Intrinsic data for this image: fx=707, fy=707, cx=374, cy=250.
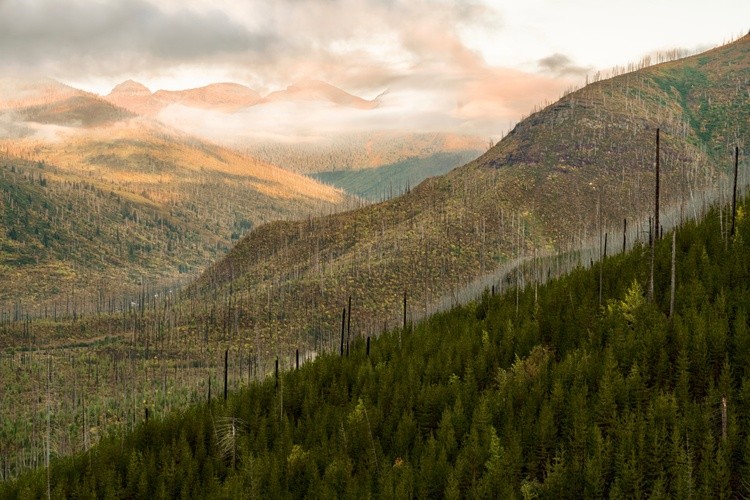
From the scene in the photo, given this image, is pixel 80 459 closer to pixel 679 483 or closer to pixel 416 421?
pixel 416 421

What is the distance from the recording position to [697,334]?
60094 mm

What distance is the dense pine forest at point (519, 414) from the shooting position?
49.8m

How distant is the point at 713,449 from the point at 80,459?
71935 millimetres

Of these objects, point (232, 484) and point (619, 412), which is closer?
point (619, 412)

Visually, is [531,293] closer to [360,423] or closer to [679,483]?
[360,423]

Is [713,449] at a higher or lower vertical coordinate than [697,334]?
lower

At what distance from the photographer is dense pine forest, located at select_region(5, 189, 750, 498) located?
1959 inches

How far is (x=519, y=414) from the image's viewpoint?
6450 centimetres

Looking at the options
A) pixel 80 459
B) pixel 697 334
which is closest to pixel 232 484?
pixel 80 459

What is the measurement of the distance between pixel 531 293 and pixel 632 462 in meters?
65.3

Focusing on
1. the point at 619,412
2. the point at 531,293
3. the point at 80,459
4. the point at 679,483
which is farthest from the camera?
the point at 531,293

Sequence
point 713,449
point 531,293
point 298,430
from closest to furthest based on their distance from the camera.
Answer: point 713,449
point 298,430
point 531,293

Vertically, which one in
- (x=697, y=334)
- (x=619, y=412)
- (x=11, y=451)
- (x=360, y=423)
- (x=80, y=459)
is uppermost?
(x=697, y=334)

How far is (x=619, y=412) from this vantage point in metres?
58.1
